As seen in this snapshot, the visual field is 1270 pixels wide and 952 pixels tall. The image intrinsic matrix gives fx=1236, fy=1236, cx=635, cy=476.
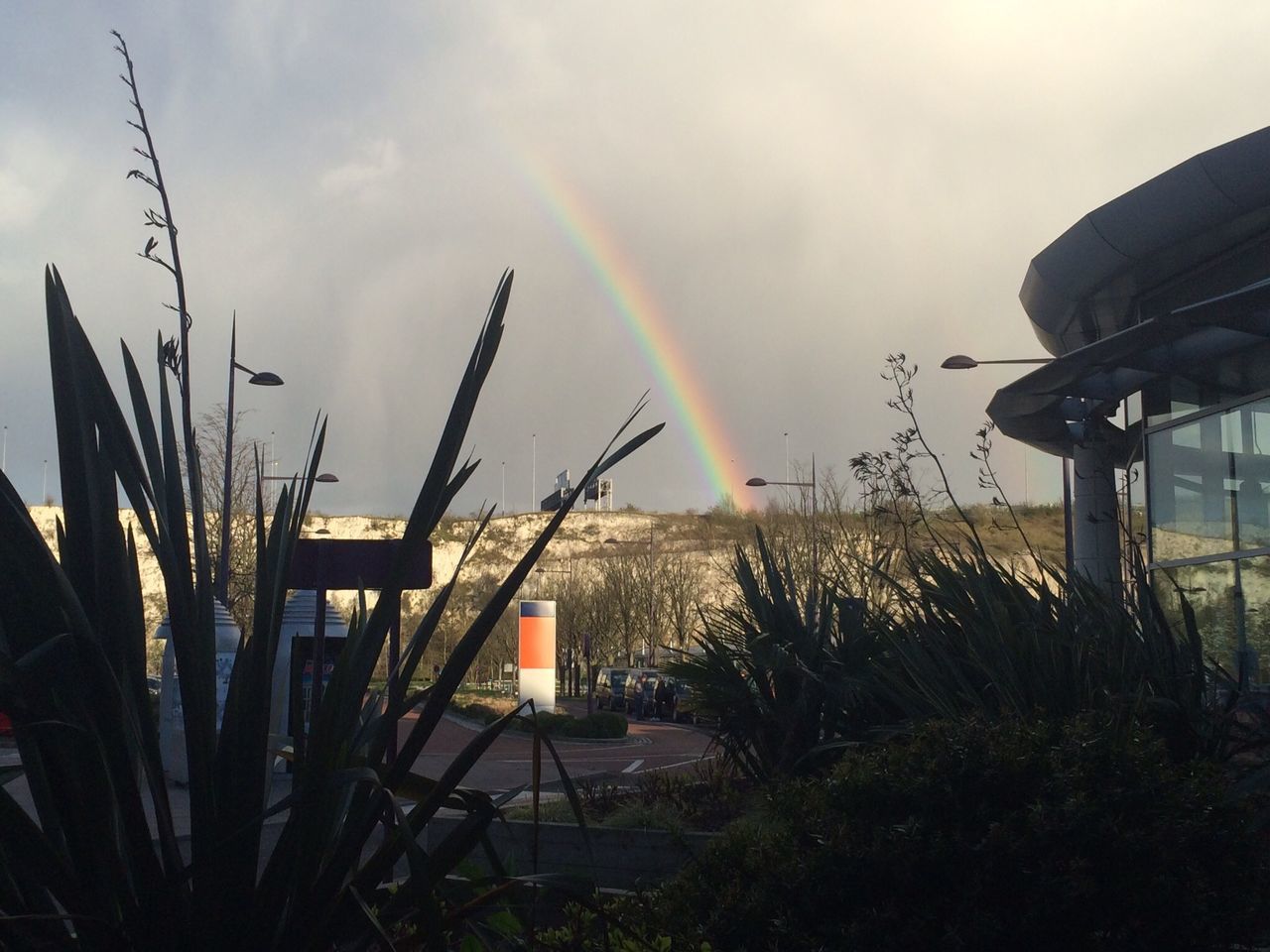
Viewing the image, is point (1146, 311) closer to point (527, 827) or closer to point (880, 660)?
point (880, 660)

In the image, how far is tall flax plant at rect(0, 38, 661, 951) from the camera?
2588mm

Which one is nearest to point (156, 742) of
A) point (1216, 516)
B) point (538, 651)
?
point (1216, 516)

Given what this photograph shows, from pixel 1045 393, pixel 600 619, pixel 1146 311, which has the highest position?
pixel 1146 311

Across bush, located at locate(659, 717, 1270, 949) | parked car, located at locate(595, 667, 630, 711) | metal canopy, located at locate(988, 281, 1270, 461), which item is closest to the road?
metal canopy, located at locate(988, 281, 1270, 461)

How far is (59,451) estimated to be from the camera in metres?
2.70

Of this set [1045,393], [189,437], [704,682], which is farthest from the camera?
[1045,393]

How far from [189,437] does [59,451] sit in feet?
1.91

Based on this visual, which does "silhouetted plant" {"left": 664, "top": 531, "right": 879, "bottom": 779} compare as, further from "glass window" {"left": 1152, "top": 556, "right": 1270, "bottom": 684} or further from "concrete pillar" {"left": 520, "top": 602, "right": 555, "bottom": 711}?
"concrete pillar" {"left": 520, "top": 602, "right": 555, "bottom": 711}

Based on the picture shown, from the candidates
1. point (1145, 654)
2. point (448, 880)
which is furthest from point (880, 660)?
point (448, 880)

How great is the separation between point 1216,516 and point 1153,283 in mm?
3069

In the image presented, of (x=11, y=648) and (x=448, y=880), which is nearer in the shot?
(x=11, y=648)

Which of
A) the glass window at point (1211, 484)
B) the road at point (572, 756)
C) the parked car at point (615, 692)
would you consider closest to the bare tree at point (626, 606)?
the parked car at point (615, 692)

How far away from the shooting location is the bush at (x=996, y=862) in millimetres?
3412

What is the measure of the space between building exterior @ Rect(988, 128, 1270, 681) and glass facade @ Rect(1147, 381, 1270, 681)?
2cm
